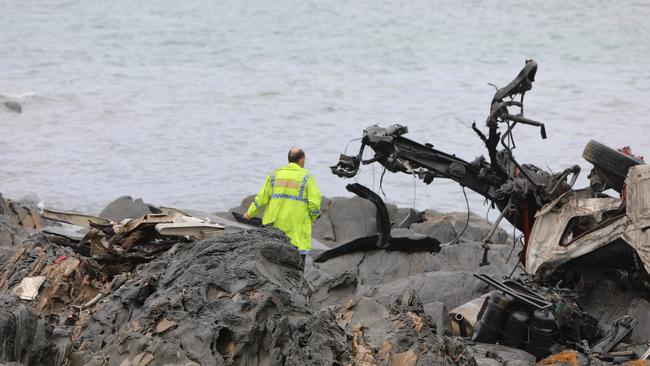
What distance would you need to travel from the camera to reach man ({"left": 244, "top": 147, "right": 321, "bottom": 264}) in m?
10.3

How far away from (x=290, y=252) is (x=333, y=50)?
33789 mm

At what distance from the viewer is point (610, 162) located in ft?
32.8

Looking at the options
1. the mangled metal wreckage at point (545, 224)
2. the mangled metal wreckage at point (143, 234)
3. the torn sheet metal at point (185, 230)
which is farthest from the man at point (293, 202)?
the torn sheet metal at point (185, 230)

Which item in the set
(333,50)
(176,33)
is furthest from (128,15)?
(333,50)

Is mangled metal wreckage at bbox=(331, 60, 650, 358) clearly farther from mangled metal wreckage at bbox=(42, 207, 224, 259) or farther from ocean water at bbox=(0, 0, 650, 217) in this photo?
ocean water at bbox=(0, 0, 650, 217)

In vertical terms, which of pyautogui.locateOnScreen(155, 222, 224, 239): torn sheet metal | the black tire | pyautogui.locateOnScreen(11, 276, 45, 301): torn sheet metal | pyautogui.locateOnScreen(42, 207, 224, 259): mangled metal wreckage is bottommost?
pyautogui.locateOnScreen(11, 276, 45, 301): torn sheet metal

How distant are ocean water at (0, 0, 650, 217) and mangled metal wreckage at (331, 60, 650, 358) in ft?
10.6

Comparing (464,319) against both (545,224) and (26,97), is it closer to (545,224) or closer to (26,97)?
(545,224)

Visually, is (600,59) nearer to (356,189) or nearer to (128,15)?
(128,15)

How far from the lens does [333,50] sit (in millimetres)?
40625

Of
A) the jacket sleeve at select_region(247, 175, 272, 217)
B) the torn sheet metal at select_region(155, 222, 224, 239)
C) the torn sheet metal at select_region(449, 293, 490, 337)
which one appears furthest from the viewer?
the jacket sleeve at select_region(247, 175, 272, 217)

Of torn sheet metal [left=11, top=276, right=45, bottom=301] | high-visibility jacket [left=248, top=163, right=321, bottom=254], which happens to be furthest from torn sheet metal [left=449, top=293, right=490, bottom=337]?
torn sheet metal [left=11, top=276, right=45, bottom=301]

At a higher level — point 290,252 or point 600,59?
point 290,252

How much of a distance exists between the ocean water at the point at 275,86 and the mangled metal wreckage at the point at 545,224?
3236 millimetres
